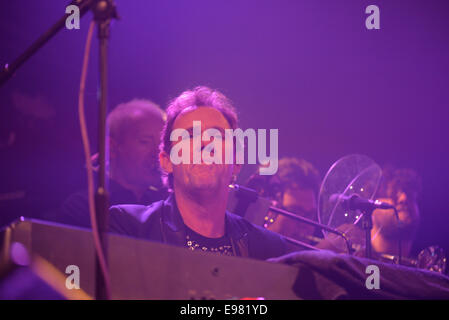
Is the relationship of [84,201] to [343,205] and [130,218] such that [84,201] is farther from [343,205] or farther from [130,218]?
[343,205]

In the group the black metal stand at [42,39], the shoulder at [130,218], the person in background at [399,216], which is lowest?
the person in background at [399,216]

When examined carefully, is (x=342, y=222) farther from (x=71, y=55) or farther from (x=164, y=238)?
(x=71, y=55)

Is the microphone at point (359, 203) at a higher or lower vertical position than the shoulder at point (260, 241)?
higher

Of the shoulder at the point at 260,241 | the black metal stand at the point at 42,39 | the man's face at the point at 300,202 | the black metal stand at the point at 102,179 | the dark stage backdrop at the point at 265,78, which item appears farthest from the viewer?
the man's face at the point at 300,202

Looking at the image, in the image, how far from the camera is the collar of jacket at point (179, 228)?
1.81 metres

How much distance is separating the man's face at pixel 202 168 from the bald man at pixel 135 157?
0.74 m

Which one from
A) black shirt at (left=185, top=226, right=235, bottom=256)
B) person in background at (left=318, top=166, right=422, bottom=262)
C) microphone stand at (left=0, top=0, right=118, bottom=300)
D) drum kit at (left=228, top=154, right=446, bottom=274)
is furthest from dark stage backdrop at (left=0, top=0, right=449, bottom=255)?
microphone stand at (left=0, top=0, right=118, bottom=300)

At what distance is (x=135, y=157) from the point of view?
278 cm

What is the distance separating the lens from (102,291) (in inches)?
33.8

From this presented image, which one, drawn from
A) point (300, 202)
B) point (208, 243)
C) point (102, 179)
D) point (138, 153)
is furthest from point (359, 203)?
point (102, 179)

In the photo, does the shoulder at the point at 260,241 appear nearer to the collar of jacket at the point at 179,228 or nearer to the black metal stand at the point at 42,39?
the collar of jacket at the point at 179,228

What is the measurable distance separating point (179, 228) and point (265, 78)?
200 centimetres

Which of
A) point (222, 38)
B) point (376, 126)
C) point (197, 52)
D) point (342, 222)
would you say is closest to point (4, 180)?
point (197, 52)

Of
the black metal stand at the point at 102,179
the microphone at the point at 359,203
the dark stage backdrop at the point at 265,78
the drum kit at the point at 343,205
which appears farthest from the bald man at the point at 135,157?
the black metal stand at the point at 102,179
